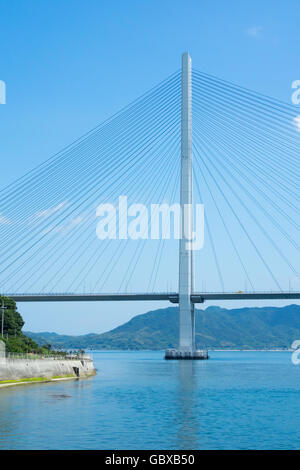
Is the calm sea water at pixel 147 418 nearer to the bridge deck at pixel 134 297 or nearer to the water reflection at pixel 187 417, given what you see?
the water reflection at pixel 187 417

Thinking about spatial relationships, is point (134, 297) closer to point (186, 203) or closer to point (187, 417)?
point (186, 203)

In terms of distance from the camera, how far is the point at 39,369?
49.8 meters

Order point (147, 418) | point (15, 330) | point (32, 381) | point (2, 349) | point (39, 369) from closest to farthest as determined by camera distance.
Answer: point (147, 418) → point (32, 381) → point (2, 349) → point (39, 369) → point (15, 330)

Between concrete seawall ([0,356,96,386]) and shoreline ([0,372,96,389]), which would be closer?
shoreline ([0,372,96,389])

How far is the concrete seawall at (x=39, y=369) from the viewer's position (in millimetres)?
43562

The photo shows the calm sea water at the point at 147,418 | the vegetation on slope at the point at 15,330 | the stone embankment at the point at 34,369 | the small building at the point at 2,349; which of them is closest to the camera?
the calm sea water at the point at 147,418

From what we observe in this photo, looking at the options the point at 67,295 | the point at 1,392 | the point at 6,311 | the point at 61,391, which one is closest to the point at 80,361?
the point at 6,311

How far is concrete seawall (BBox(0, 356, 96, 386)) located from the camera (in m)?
43.6

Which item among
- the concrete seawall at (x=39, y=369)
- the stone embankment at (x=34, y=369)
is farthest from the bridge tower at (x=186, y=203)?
the stone embankment at (x=34, y=369)

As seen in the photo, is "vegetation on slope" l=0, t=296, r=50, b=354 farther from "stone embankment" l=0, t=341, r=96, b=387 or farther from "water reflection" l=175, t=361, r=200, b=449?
"water reflection" l=175, t=361, r=200, b=449

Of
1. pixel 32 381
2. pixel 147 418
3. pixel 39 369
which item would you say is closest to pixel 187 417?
pixel 147 418

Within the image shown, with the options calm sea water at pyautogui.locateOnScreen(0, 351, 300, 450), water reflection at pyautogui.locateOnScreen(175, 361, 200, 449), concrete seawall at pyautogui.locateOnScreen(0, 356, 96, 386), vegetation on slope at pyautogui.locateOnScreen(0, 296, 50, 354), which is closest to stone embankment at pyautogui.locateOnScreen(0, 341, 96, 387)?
concrete seawall at pyautogui.locateOnScreen(0, 356, 96, 386)
